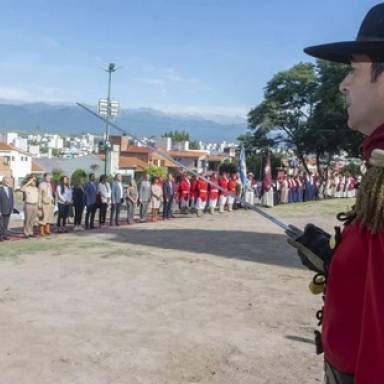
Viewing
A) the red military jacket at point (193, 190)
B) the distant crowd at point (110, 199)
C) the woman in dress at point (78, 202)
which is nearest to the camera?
the distant crowd at point (110, 199)

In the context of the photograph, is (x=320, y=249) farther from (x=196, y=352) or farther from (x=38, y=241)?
(x=38, y=241)

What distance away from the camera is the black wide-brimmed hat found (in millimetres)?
Result: 1505

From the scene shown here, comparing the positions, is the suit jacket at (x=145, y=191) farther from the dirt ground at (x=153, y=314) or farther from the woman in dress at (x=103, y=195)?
the dirt ground at (x=153, y=314)

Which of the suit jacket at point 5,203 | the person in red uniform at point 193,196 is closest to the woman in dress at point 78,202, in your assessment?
the suit jacket at point 5,203

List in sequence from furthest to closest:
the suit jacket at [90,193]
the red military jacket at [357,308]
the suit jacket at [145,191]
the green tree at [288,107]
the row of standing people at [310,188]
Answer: the green tree at [288,107]
the row of standing people at [310,188]
the suit jacket at [145,191]
the suit jacket at [90,193]
the red military jacket at [357,308]

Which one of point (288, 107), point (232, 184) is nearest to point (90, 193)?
point (232, 184)

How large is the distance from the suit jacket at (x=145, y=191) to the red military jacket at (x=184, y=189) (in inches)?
79.8

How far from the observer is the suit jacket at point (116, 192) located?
669 inches

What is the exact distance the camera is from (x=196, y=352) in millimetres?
5500

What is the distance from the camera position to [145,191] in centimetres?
1825

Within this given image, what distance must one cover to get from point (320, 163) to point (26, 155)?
6227 cm

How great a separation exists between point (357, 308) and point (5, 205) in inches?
504

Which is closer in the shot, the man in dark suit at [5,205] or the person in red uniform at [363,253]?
the person in red uniform at [363,253]

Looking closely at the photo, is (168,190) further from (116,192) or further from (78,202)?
(78,202)
